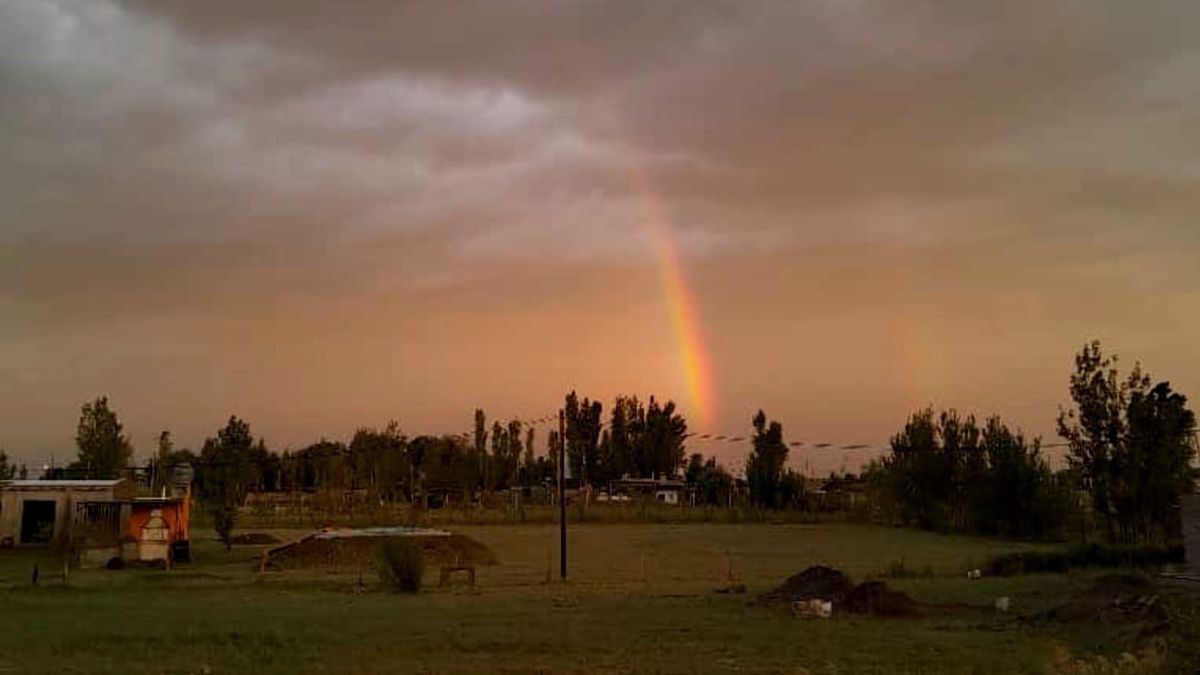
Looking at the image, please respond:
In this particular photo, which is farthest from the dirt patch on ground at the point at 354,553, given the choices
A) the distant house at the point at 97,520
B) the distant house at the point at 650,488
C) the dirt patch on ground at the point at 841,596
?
the distant house at the point at 650,488

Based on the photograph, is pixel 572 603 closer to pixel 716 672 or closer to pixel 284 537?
pixel 716 672

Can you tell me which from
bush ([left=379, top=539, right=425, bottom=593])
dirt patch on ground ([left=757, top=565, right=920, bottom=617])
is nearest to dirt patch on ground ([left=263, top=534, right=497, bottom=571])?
bush ([left=379, top=539, right=425, bottom=593])

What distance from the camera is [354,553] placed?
38.6 metres

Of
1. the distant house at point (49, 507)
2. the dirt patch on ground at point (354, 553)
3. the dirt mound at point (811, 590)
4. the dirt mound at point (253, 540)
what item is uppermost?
the distant house at point (49, 507)

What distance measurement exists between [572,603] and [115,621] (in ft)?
27.4

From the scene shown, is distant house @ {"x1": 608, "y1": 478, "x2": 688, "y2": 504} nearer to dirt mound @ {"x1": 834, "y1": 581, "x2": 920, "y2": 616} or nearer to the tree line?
the tree line

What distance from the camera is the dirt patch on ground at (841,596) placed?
20.3 meters

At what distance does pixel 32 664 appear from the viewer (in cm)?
1310

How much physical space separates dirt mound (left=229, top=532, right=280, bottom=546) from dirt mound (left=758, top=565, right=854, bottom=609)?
3255 centimetres

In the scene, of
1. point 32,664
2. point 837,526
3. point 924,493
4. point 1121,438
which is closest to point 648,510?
point 837,526

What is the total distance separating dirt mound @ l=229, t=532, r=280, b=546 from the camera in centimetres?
4975

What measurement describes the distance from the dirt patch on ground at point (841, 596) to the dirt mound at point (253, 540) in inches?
1293

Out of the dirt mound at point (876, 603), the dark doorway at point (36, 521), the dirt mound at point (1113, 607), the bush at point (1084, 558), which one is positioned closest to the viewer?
the dirt mound at point (1113, 607)

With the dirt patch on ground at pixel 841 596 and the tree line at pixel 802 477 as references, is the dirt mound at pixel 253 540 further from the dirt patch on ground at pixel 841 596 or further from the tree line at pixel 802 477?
the dirt patch on ground at pixel 841 596
